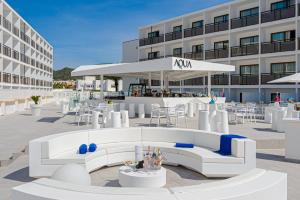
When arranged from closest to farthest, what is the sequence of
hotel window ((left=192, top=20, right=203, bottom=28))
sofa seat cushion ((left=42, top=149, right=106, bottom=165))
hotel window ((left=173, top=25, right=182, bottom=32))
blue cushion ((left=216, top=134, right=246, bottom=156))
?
sofa seat cushion ((left=42, top=149, right=106, bottom=165)) → blue cushion ((left=216, top=134, right=246, bottom=156)) → hotel window ((left=192, top=20, right=203, bottom=28)) → hotel window ((left=173, top=25, right=182, bottom=32))

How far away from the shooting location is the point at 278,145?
9477 mm

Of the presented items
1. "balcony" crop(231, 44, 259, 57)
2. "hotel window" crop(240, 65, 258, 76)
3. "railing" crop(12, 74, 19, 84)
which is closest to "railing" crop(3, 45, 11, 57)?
"railing" crop(12, 74, 19, 84)

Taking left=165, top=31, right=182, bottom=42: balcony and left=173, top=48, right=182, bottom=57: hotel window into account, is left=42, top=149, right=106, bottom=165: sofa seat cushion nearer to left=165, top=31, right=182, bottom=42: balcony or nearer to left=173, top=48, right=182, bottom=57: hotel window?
left=165, top=31, right=182, bottom=42: balcony

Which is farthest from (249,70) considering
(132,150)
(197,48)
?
(132,150)

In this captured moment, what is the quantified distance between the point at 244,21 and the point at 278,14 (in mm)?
3379

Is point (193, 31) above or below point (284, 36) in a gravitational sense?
above

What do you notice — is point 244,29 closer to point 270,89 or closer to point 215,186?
point 270,89

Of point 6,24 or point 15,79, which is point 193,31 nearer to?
point 6,24

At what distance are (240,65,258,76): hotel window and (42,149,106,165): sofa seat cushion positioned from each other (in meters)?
24.2

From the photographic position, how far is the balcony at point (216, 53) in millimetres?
29767

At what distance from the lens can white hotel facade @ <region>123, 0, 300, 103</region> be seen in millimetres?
25000

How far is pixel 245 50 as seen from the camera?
2783 centimetres

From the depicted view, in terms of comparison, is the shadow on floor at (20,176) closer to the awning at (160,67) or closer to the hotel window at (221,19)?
the awning at (160,67)

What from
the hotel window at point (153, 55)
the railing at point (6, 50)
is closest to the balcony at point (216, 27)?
the hotel window at point (153, 55)
